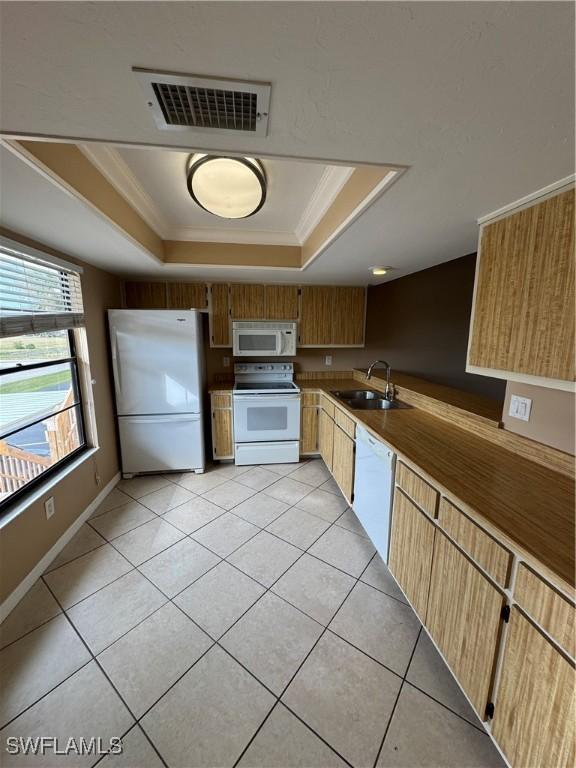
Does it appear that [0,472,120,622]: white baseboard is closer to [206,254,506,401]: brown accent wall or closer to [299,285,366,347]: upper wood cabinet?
[206,254,506,401]: brown accent wall

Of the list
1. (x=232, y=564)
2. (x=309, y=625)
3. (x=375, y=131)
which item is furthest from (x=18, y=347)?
(x=309, y=625)

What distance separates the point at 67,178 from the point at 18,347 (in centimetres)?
115

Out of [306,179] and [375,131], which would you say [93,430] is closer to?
[306,179]

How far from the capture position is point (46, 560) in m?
1.89

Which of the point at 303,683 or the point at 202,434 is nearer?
the point at 303,683

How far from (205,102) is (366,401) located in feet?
8.18

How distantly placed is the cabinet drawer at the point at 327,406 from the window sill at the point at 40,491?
2192mm

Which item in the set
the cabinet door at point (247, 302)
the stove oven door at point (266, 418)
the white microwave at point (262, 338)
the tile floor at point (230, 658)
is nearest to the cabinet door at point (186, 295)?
the cabinet door at point (247, 302)

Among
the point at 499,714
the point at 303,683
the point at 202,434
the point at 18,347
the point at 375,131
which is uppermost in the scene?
the point at 375,131

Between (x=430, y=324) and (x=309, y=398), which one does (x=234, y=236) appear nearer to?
(x=309, y=398)

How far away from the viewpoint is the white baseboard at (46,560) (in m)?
1.59

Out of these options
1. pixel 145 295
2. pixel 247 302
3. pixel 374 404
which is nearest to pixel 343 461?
pixel 374 404

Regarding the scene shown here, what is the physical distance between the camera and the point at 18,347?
1.81m

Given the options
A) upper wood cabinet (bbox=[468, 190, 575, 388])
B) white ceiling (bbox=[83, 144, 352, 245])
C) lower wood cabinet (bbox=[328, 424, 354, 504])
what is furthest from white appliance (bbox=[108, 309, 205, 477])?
upper wood cabinet (bbox=[468, 190, 575, 388])
